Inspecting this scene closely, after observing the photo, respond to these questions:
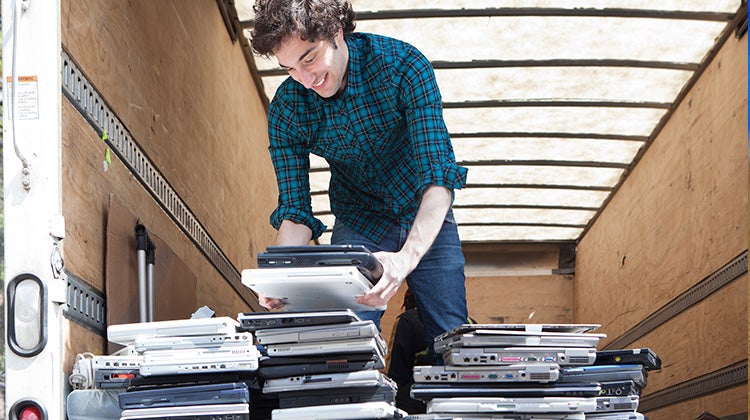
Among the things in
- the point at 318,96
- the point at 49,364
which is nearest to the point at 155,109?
the point at 318,96

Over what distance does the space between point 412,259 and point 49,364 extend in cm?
112

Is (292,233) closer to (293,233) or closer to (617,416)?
(293,233)

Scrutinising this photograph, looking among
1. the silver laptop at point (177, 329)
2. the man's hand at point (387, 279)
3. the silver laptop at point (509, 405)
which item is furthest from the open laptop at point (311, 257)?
the silver laptop at point (509, 405)

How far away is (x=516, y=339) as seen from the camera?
3.15 metres

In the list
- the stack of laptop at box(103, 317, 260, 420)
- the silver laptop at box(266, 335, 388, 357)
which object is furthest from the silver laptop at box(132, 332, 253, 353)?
the silver laptop at box(266, 335, 388, 357)

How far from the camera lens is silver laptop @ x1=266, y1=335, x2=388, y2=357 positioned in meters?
2.96

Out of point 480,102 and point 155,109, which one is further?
point 480,102

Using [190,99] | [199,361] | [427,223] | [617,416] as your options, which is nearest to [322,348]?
[199,361]

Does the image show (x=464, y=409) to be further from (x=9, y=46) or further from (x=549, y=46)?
(x=549, y=46)

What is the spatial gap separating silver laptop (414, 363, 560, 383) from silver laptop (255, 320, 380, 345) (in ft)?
0.96

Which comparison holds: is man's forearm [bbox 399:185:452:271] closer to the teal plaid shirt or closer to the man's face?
the teal plaid shirt

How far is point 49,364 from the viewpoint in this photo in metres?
2.72

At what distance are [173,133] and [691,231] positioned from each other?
3870 millimetres

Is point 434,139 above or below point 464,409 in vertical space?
above
